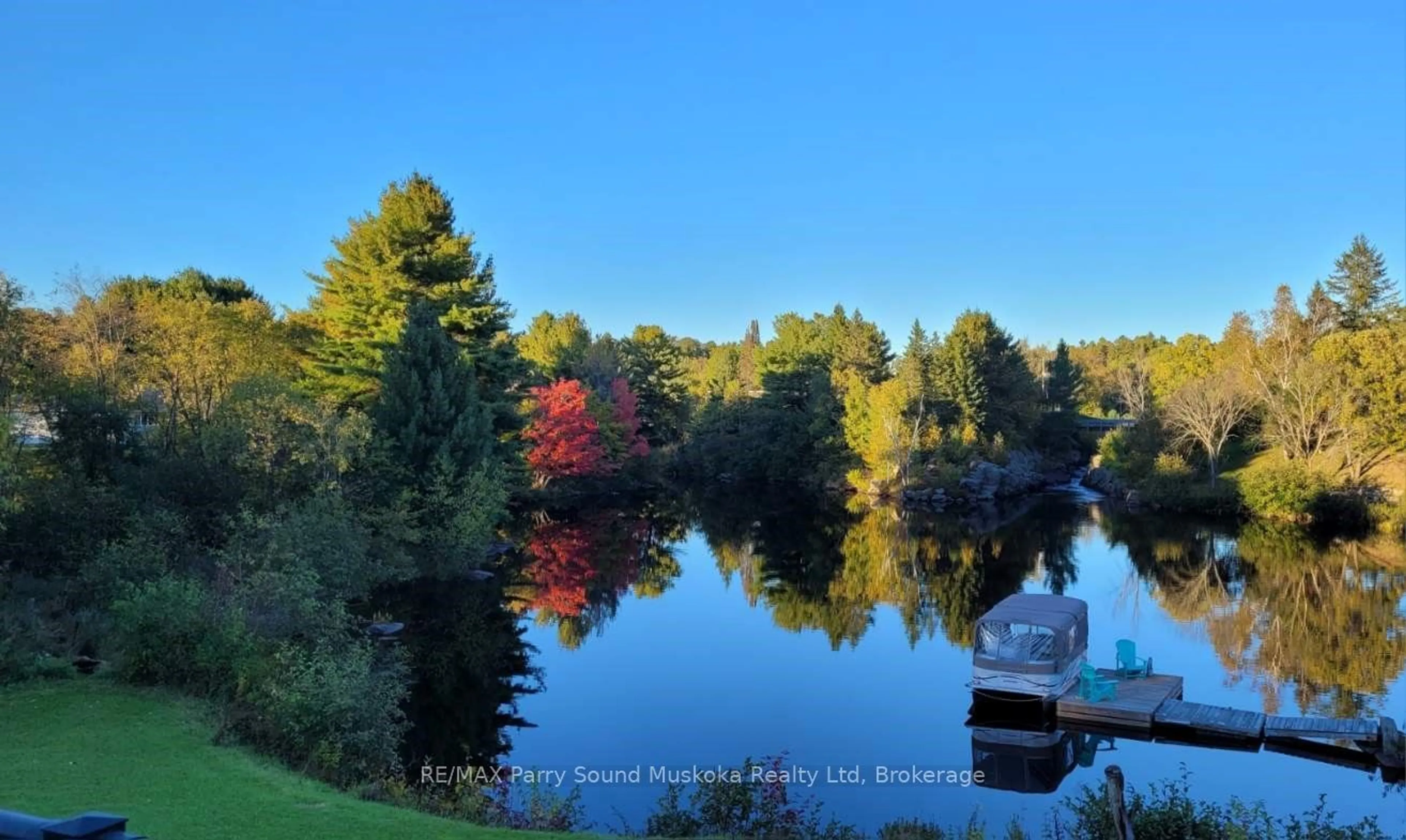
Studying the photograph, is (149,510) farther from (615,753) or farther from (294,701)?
(615,753)

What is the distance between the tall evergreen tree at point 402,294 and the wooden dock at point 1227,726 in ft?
71.0

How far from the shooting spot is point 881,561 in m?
34.2

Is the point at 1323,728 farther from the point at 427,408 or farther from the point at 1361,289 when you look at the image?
the point at 1361,289

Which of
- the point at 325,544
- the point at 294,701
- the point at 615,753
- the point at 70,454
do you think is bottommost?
the point at 615,753

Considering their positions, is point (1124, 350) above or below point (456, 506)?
above

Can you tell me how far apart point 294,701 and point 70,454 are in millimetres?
12326

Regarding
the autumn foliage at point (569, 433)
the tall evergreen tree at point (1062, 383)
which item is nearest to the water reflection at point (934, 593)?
the autumn foliage at point (569, 433)

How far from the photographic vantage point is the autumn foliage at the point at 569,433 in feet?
149

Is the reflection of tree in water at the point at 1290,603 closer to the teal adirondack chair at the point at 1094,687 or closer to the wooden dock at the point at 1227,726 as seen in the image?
the wooden dock at the point at 1227,726

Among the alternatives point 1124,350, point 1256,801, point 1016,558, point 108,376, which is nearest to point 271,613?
point 108,376

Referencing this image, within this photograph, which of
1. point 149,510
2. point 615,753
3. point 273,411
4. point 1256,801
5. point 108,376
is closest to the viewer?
point 1256,801

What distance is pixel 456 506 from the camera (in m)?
26.9

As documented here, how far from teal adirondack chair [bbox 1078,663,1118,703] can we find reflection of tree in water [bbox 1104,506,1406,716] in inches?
121

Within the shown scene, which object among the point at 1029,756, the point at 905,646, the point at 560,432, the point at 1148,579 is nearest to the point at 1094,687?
the point at 1029,756
